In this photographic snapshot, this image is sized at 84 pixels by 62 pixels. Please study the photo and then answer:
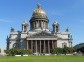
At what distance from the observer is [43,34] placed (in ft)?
437

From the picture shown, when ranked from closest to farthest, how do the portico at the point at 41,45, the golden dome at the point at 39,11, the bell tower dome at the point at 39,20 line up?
the portico at the point at 41,45
the bell tower dome at the point at 39,20
the golden dome at the point at 39,11

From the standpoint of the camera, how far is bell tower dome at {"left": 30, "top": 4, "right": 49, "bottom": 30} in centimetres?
14500

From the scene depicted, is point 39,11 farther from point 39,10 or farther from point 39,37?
point 39,37

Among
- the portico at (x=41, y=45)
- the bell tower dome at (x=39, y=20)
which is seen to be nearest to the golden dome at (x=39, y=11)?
the bell tower dome at (x=39, y=20)

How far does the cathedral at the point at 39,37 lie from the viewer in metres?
133

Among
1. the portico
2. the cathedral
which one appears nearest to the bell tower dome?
the cathedral

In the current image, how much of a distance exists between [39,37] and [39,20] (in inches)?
629

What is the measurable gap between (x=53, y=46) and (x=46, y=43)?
3961mm

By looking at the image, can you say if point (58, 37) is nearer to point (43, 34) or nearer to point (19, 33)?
point (43, 34)

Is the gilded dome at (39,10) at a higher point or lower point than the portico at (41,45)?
higher

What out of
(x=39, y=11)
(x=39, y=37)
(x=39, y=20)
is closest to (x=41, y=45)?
(x=39, y=37)

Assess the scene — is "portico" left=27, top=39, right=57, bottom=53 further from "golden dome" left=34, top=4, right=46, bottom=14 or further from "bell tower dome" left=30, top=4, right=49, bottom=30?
"golden dome" left=34, top=4, right=46, bottom=14

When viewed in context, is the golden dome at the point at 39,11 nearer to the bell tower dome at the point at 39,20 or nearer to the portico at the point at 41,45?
the bell tower dome at the point at 39,20

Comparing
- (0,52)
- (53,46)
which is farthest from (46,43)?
(0,52)
